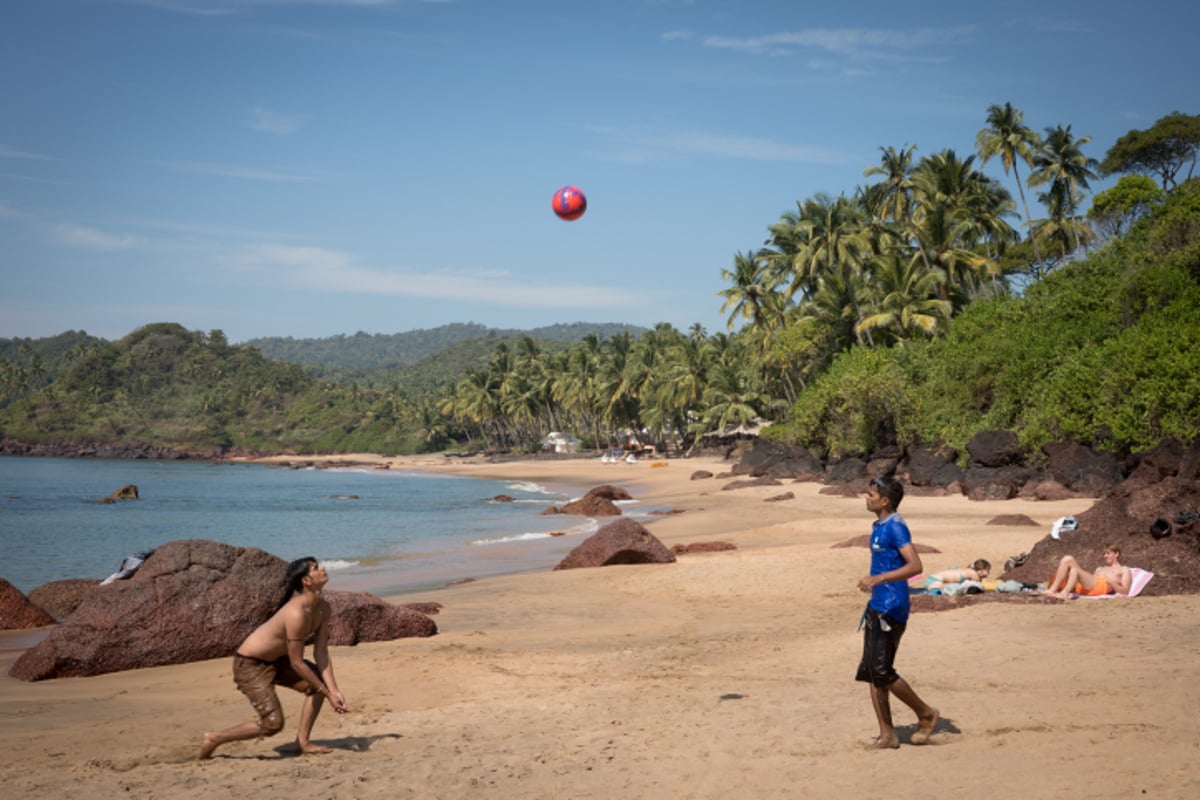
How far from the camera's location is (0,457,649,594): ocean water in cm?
2184

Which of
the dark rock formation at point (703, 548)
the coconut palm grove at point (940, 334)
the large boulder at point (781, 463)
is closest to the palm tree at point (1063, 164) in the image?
the coconut palm grove at point (940, 334)

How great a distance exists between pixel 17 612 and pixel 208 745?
9.48 meters

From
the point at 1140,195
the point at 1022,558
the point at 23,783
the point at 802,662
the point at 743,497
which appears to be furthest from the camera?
the point at 1140,195

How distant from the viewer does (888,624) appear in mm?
6191

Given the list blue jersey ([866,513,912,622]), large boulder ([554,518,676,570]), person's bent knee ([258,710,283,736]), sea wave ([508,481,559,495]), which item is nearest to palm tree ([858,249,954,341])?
sea wave ([508,481,559,495])

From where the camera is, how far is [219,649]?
1096cm

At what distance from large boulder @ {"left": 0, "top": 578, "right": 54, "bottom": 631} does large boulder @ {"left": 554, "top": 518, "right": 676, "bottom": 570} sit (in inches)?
328

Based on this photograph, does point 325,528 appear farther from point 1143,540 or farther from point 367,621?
point 1143,540

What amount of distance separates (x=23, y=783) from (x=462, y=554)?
1769 centimetres

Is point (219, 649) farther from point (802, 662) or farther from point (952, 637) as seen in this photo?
point (952, 637)

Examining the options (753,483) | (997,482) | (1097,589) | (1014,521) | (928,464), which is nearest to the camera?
(1097,589)

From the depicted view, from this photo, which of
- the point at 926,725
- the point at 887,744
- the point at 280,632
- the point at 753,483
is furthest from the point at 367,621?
the point at 753,483

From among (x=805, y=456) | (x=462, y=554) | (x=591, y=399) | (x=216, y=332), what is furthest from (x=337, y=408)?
(x=462, y=554)

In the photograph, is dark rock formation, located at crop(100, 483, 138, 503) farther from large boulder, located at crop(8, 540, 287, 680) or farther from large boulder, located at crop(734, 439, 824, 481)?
large boulder, located at crop(8, 540, 287, 680)
